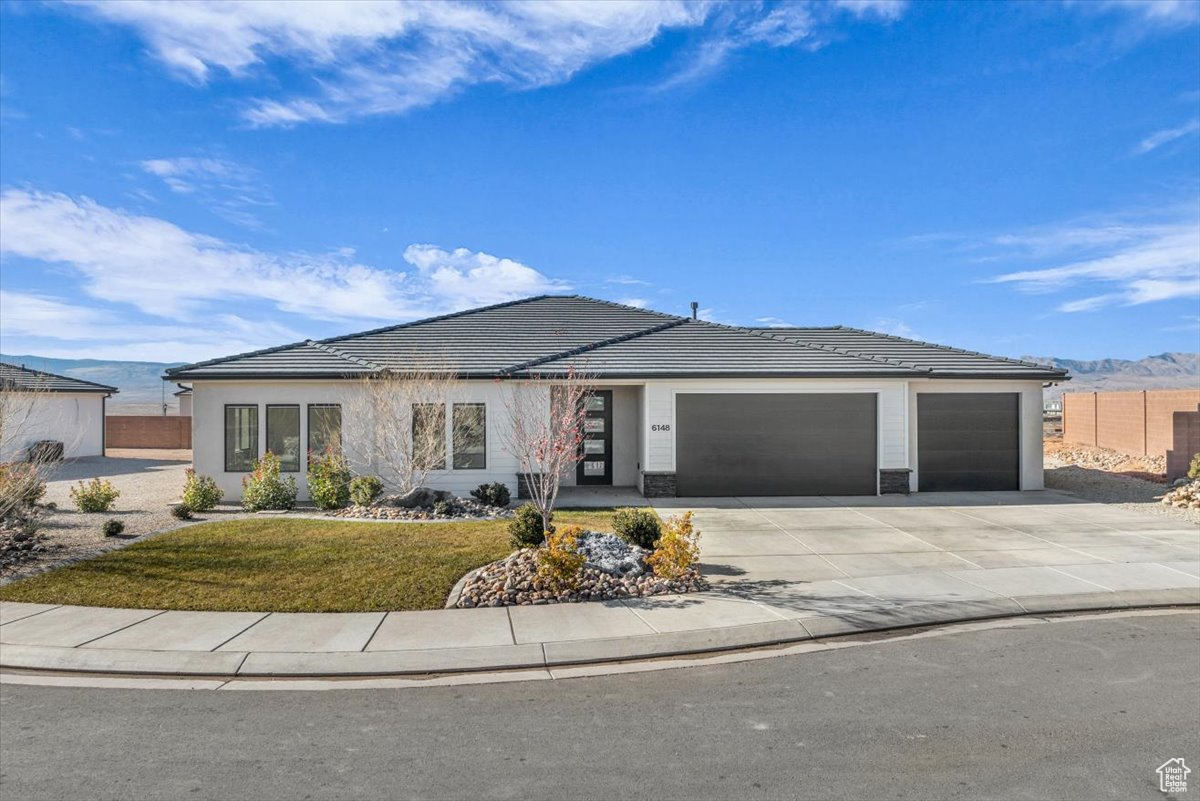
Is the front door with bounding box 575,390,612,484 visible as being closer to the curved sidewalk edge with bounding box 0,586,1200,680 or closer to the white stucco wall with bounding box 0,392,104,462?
the curved sidewalk edge with bounding box 0,586,1200,680

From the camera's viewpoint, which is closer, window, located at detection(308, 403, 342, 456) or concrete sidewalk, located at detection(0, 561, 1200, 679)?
concrete sidewalk, located at detection(0, 561, 1200, 679)

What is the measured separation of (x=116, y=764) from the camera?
4.72 m

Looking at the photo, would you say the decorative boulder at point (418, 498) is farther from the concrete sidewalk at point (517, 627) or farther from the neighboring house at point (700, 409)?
the concrete sidewalk at point (517, 627)

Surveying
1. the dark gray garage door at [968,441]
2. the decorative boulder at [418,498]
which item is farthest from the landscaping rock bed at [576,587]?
the dark gray garage door at [968,441]

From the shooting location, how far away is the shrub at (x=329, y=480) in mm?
14883

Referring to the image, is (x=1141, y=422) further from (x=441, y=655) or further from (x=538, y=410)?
(x=441, y=655)

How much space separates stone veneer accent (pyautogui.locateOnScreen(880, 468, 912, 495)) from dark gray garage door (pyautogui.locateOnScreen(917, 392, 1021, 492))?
875 millimetres

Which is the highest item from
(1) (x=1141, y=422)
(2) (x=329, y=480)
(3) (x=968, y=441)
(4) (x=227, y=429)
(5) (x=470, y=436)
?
(1) (x=1141, y=422)

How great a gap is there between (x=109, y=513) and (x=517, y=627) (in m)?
11.4

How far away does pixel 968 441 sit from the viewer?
1822cm

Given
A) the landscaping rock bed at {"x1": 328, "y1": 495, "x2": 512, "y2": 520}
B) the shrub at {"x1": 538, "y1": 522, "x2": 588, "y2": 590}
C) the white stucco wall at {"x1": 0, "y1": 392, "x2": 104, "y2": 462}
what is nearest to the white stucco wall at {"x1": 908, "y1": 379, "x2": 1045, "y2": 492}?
the landscaping rock bed at {"x1": 328, "y1": 495, "x2": 512, "y2": 520}

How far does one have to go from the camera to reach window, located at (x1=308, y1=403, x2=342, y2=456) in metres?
16.5

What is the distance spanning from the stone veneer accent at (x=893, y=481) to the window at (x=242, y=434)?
14.9 meters

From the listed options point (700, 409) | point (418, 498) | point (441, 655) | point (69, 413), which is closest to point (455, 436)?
point (418, 498)
